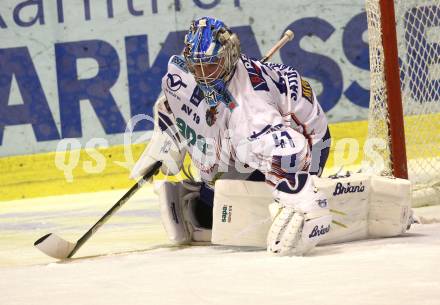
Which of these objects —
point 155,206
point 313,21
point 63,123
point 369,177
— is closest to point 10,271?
point 369,177

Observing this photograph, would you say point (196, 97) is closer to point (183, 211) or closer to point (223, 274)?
point (183, 211)

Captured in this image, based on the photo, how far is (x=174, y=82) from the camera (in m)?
3.98

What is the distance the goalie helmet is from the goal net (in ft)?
4.54

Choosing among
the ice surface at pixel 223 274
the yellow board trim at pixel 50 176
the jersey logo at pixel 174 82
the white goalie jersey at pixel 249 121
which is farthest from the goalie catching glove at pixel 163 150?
the yellow board trim at pixel 50 176

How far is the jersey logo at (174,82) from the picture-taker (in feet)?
13.0

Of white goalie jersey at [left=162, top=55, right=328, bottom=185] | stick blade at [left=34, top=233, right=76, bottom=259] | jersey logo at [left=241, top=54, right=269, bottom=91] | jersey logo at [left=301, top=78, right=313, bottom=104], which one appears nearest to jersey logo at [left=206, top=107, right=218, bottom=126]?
white goalie jersey at [left=162, top=55, right=328, bottom=185]

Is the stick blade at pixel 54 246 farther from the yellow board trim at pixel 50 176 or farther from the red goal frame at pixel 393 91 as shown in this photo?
the yellow board trim at pixel 50 176

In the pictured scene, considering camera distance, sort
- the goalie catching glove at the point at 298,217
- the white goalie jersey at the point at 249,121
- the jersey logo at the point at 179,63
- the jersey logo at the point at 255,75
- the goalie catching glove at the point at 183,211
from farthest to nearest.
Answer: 1. the goalie catching glove at the point at 183,211
2. the jersey logo at the point at 179,63
3. the jersey logo at the point at 255,75
4. the white goalie jersey at the point at 249,121
5. the goalie catching glove at the point at 298,217

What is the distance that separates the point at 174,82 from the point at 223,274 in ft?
3.39

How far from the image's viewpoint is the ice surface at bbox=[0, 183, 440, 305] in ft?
9.01

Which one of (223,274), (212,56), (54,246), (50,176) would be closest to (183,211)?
(54,246)

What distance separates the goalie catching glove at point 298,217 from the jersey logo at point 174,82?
0.64 metres

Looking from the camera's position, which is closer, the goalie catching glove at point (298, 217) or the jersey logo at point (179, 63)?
the goalie catching glove at point (298, 217)

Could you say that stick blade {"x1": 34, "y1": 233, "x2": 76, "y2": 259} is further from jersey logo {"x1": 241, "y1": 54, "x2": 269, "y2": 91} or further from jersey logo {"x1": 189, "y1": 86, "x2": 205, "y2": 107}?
jersey logo {"x1": 241, "y1": 54, "x2": 269, "y2": 91}
